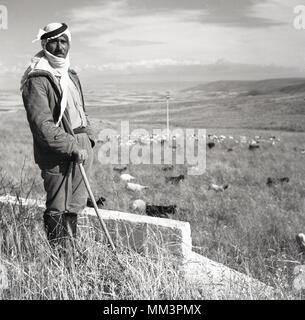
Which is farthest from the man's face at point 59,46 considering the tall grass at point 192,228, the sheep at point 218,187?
the sheep at point 218,187

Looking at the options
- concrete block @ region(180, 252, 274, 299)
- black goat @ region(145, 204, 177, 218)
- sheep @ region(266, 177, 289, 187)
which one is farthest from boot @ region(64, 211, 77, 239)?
sheep @ region(266, 177, 289, 187)

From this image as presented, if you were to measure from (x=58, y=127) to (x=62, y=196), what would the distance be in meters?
0.54

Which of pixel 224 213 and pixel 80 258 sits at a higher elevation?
pixel 80 258

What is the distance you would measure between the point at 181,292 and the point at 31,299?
0.93 metres

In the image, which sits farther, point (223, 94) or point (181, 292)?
point (223, 94)

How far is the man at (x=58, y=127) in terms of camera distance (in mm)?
3014

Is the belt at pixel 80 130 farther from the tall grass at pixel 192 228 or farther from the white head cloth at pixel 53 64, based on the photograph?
the tall grass at pixel 192 228

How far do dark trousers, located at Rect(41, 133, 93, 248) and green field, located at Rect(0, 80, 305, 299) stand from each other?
0.15 metres

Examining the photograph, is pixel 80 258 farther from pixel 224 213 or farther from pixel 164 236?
pixel 224 213

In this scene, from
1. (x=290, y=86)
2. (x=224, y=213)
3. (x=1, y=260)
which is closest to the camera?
(x=1, y=260)

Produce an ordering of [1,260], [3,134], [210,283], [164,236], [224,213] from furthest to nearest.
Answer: [3,134]
[224,213]
[164,236]
[1,260]
[210,283]

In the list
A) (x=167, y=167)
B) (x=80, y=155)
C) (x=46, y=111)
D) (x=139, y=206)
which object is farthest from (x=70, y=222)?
(x=167, y=167)
